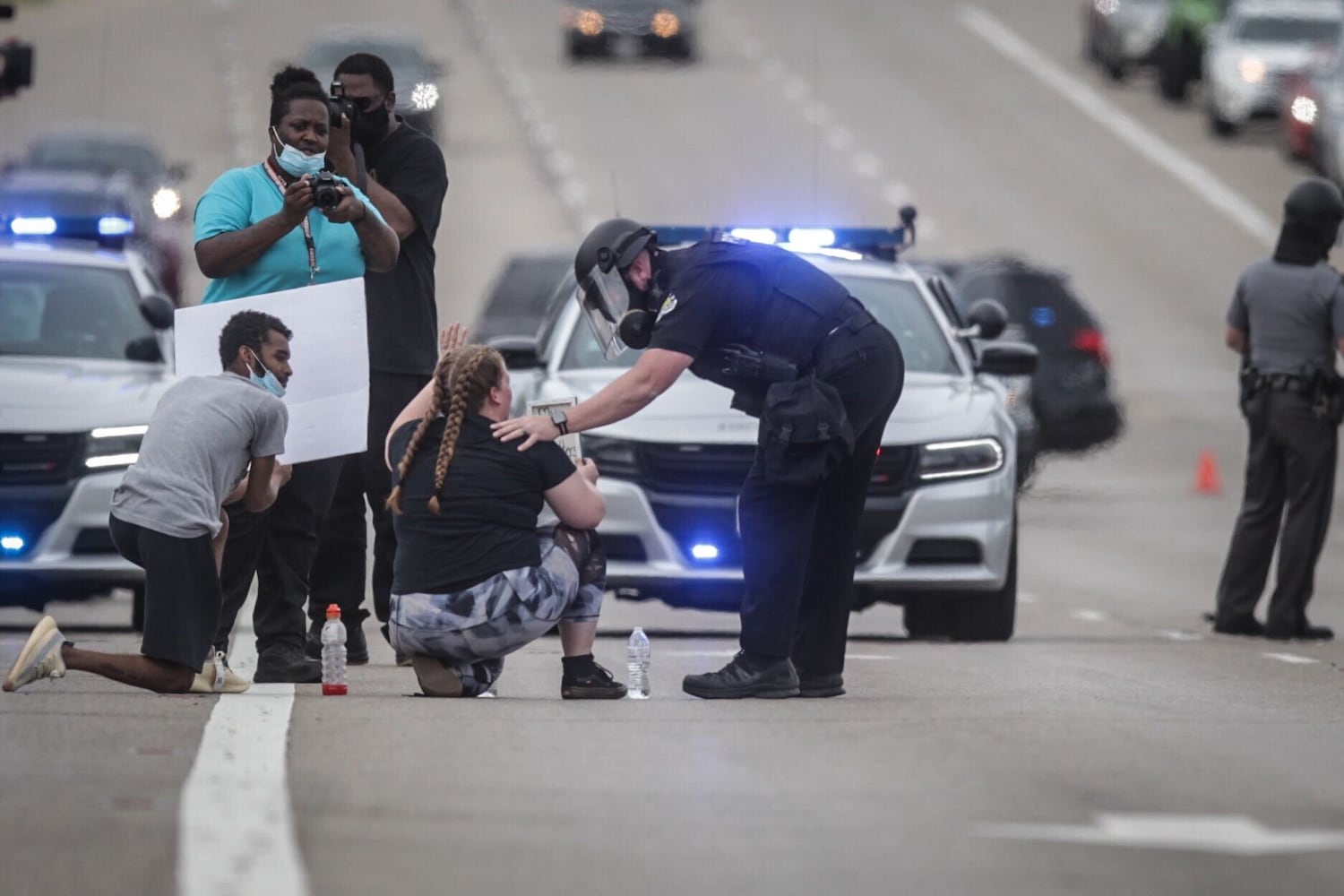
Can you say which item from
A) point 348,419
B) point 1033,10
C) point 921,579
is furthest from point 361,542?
point 1033,10

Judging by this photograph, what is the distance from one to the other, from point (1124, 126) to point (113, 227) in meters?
36.2

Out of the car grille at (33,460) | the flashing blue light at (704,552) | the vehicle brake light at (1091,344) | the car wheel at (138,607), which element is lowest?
the vehicle brake light at (1091,344)

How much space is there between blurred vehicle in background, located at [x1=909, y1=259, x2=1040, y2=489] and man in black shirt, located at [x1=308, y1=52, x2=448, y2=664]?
341cm

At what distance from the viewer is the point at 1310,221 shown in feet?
42.9

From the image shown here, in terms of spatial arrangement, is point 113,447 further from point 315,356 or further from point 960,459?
point 960,459

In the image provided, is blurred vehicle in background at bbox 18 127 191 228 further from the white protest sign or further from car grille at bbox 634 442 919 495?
the white protest sign

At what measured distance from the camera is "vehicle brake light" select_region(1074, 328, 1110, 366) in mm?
24109

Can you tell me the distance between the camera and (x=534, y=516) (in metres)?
9.33

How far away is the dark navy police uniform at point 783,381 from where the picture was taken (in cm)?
927

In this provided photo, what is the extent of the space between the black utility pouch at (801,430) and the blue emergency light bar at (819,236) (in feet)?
9.40

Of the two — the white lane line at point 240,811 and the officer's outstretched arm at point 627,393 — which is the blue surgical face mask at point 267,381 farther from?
the white lane line at point 240,811

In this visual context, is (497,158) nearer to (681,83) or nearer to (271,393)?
(681,83)

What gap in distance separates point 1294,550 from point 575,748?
5911mm

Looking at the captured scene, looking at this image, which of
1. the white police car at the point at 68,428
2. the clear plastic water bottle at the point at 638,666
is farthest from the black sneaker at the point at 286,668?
the white police car at the point at 68,428
